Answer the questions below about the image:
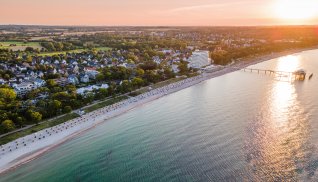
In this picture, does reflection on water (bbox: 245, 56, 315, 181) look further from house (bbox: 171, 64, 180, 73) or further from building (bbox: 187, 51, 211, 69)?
building (bbox: 187, 51, 211, 69)

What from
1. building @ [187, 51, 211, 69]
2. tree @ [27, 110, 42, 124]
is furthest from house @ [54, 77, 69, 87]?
building @ [187, 51, 211, 69]

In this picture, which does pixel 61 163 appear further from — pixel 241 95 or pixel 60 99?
pixel 241 95

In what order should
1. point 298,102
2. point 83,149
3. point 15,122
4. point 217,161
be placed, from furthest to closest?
point 298,102
point 15,122
point 83,149
point 217,161

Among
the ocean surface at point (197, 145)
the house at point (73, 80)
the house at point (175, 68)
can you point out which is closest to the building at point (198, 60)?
the house at point (175, 68)

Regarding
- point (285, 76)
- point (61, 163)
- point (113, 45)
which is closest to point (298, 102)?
point (285, 76)

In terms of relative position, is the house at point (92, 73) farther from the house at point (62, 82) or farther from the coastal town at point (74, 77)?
the house at point (62, 82)

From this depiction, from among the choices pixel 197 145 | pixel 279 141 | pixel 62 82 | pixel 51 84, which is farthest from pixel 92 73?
pixel 279 141

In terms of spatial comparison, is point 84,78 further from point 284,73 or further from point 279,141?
point 284,73
